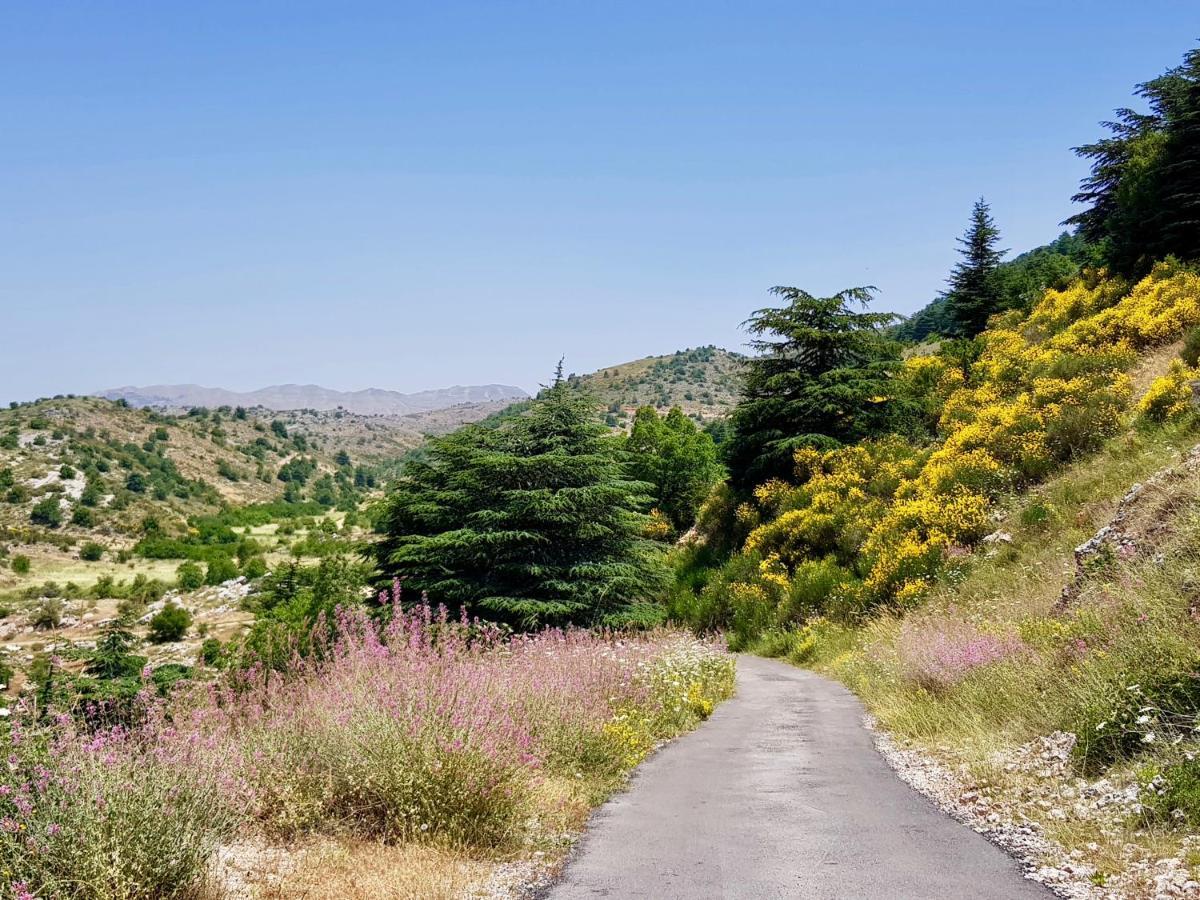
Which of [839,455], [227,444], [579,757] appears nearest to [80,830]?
[579,757]

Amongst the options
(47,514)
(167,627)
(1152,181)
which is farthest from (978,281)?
(47,514)

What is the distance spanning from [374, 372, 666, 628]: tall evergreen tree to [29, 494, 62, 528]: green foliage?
100552 mm

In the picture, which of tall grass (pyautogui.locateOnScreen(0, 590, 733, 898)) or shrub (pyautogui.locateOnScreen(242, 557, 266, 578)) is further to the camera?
shrub (pyautogui.locateOnScreen(242, 557, 266, 578))

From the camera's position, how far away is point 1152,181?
27.2 meters

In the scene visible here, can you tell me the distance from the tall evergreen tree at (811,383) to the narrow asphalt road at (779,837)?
21756mm

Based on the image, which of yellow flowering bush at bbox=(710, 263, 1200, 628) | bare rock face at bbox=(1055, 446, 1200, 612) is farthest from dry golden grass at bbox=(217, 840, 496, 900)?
yellow flowering bush at bbox=(710, 263, 1200, 628)

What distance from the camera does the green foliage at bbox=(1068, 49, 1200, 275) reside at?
2558cm

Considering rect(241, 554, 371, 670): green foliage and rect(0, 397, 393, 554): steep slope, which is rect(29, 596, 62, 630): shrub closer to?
rect(241, 554, 371, 670): green foliage

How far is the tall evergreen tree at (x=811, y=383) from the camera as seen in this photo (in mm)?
29125

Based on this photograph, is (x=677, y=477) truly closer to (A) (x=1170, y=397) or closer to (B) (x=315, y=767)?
(A) (x=1170, y=397)

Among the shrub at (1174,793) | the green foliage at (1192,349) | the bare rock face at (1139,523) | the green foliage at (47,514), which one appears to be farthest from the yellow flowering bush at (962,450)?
the green foliage at (47,514)

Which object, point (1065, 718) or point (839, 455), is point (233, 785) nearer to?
point (1065, 718)

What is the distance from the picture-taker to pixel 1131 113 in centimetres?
3369

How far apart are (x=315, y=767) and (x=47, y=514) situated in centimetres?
11580
